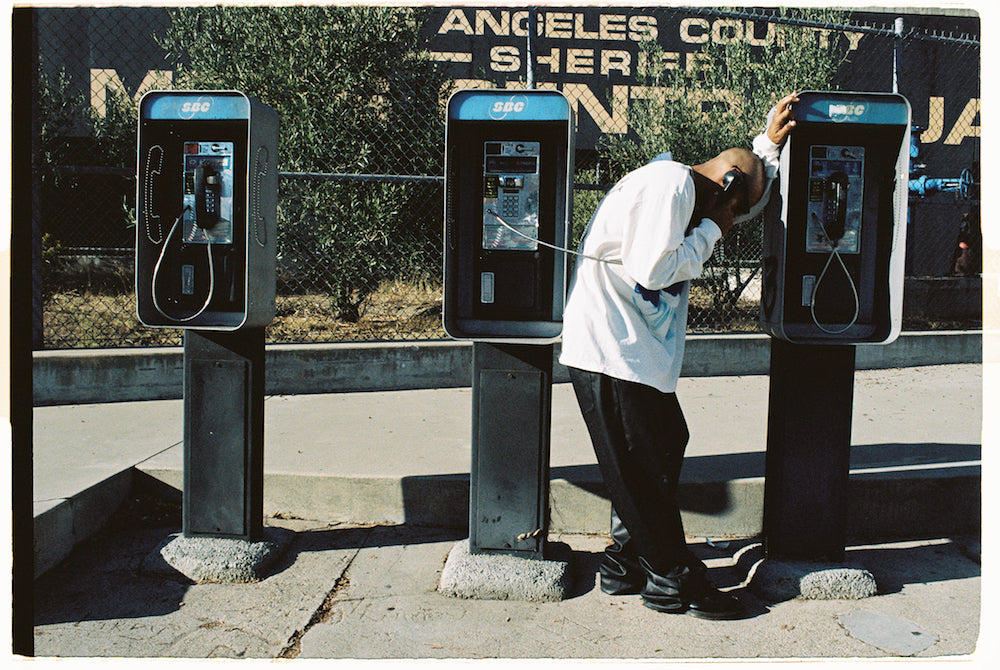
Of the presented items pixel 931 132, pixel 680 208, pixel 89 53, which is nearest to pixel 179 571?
pixel 680 208

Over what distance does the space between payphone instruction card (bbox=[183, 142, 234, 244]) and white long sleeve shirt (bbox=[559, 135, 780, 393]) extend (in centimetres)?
135

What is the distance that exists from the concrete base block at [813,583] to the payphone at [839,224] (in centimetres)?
81

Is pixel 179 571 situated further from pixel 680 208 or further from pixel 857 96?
pixel 857 96

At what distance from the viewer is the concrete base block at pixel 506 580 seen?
2.85 metres

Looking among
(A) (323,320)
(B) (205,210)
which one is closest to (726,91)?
(A) (323,320)

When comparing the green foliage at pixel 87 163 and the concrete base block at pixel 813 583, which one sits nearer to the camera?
the concrete base block at pixel 813 583

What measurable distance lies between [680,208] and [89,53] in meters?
9.89

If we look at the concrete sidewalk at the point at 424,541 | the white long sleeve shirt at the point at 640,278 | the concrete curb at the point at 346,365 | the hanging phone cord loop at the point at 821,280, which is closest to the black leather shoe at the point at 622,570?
the concrete sidewalk at the point at 424,541

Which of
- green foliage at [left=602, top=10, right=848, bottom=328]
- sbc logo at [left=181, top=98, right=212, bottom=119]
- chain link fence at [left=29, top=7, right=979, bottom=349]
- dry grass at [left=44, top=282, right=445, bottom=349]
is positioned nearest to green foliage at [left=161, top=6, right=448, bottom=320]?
chain link fence at [left=29, top=7, right=979, bottom=349]

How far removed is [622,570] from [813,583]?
2.17 ft

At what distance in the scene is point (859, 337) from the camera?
301 centimetres

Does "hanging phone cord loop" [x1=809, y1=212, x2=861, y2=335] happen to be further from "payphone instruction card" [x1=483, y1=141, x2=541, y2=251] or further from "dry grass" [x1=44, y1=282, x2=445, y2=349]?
"dry grass" [x1=44, y1=282, x2=445, y2=349]

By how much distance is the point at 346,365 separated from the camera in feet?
17.4

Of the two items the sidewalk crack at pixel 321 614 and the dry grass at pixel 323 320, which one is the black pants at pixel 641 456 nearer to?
the sidewalk crack at pixel 321 614
